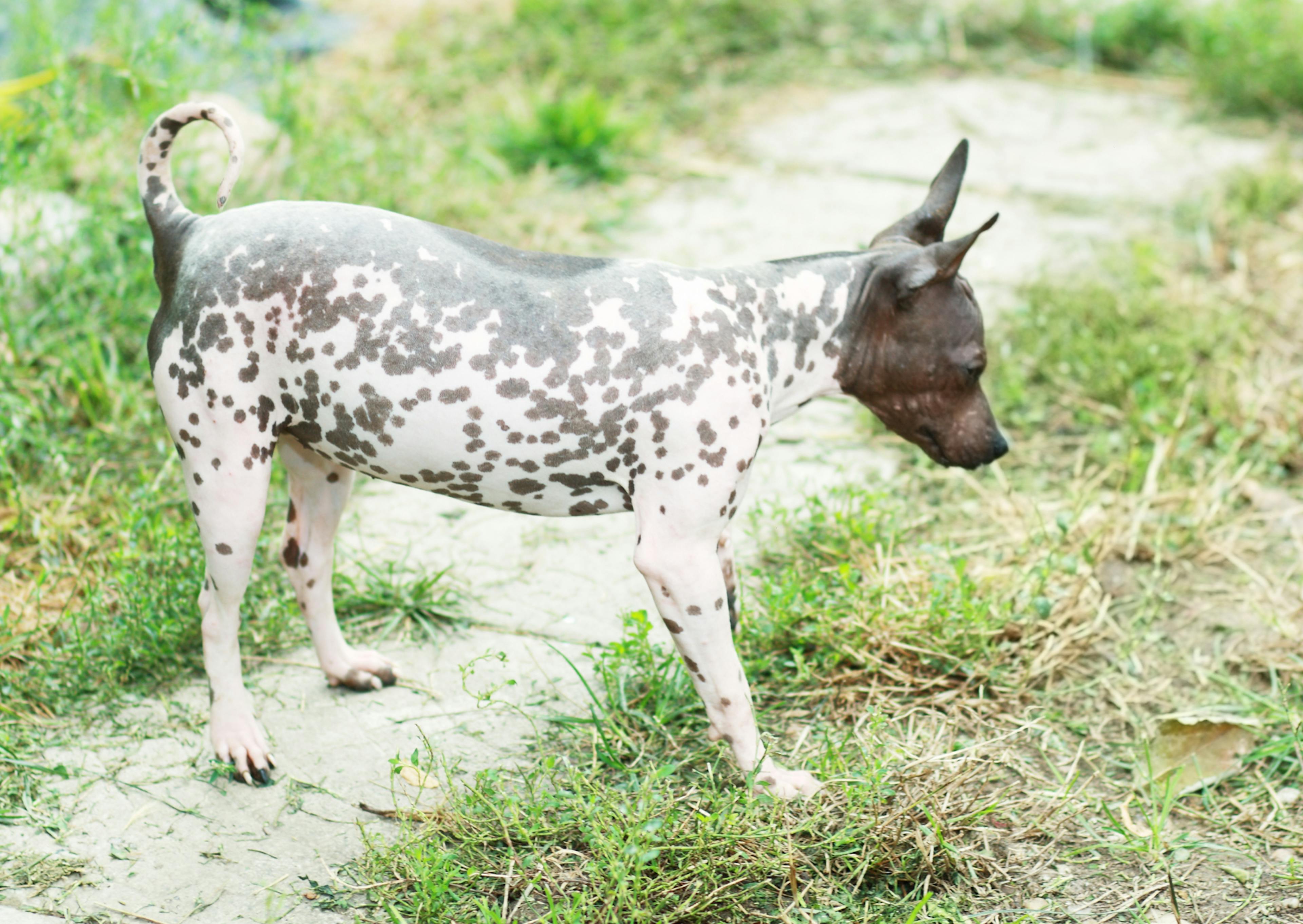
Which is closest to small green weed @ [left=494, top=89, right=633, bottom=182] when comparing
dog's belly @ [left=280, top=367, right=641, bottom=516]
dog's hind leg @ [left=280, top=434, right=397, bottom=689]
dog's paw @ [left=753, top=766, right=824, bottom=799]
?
dog's hind leg @ [left=280, top=434, right=397, bottom=689]

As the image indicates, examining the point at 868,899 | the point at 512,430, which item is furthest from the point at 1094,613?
the point at 512,430

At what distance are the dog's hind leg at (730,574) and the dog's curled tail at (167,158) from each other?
152cm

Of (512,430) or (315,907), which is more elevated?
(512,430)

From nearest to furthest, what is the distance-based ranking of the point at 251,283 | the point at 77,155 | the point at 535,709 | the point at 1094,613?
1. the point at 251,283
2. the point at 535,709
3. the point at 1094,613
4. the point at 77,155

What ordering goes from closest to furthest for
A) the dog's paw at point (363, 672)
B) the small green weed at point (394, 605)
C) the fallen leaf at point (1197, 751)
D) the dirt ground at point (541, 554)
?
the dirt ground at point (541, 554)
the fallen leaf at point (1197, 751)
the dog's paw at point (363, 672)
the small green weed at point (394, 605)

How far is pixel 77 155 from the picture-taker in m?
5.54

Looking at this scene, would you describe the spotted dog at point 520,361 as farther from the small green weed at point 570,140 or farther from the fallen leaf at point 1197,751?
the small green weed at point 570,140

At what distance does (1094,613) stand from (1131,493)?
71cm

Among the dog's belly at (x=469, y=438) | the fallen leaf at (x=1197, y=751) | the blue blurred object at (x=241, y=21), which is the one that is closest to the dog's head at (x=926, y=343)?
the dog's belly at (x=469, y=438)

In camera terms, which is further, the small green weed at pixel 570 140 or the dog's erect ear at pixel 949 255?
the small green weed at pixel 570 140

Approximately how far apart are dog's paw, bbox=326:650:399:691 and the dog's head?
1.58 m

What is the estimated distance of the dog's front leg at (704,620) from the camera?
295 centimetres

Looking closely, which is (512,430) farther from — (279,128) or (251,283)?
(279,128)

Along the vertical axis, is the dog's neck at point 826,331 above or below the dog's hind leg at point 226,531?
above
